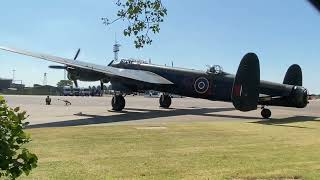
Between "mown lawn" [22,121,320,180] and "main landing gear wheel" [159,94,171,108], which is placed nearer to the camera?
"mown lawn" [22,121,320,180]

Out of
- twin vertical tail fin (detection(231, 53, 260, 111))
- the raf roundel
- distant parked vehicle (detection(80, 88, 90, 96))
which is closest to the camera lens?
twin vertical tail fin (detection(231, 53, 260, 111))

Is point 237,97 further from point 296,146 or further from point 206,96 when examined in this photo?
point 296,146

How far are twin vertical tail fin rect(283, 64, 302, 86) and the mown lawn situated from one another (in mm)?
13266

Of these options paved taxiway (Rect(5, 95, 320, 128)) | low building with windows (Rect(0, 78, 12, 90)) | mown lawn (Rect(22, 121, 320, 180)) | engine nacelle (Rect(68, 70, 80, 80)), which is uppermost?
low building with windows (Rect(0, 78, 12, 90))

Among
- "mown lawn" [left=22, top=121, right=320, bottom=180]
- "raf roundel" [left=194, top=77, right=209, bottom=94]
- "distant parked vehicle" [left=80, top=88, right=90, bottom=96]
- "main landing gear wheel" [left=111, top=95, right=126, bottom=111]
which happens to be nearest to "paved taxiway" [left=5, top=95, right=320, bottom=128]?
"main landing gear wheel" [left=111, top=95, right=126, bottom=111]

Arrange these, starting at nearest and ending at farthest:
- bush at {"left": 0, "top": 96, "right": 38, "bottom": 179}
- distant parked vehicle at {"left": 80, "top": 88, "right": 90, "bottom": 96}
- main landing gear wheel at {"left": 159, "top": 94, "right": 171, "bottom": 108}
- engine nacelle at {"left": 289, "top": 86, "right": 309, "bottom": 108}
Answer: bush at {"left": 0, "top": 96, "right": 38, "bottom": 179}, engine nacelle at {"left": 289, "top": 86, "right": 309, "bottom": 108}, main landing gear wheel at {"left": 159, "top": 94, "right": 171, "bottom": 108}, distant parked vehicle at {"left": 80, "top": 88, "right": 90, "bottom": 96}

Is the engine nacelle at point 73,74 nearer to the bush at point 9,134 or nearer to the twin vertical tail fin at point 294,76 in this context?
the twin vertical tail fin at point 294,76

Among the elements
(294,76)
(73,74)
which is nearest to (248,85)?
(294,76)

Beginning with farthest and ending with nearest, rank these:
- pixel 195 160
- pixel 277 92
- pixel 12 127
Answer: pixel 277 92 → pixel 195 160 → pixel 12 127

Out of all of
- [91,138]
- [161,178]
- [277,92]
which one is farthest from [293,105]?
[161,178]

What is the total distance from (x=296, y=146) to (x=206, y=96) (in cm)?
1937

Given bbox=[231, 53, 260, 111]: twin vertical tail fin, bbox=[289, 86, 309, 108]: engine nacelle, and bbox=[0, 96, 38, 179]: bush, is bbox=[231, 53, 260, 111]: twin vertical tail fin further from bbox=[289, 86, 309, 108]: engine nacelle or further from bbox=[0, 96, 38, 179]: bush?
bbox=[0, 96, 38, 179]: bush

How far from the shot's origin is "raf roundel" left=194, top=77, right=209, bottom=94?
3438 centimetres

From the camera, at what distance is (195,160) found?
1199cm
